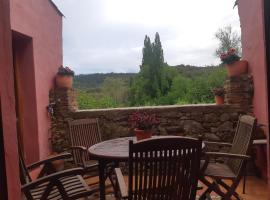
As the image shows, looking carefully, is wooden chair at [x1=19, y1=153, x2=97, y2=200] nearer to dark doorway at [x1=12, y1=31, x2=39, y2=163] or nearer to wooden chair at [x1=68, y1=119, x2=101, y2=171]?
wooden chair at [x1=68, y1=119, x2=101, y2=171]

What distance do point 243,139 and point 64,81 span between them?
3.15m

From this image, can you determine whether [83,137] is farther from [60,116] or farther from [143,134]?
[143,134]

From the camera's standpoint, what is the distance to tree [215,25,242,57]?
1161 centimetres

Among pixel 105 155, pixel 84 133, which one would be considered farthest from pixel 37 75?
pixel 105 155

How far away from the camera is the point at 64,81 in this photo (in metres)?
5.32

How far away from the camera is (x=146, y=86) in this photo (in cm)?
989

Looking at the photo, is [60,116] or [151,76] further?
[151,76]

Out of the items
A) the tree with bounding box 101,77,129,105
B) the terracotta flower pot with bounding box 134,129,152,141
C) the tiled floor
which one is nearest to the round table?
the terracotta flower pot with bounding box 134,129,152,141

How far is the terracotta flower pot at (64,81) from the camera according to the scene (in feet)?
17.4

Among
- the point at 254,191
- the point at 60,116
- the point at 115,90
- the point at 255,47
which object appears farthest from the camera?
the point at 115,90

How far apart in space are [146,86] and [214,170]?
6.69 m

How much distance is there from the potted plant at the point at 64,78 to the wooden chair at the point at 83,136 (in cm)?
111

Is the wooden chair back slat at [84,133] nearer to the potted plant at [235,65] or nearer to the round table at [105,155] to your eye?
the round table at [105,155]

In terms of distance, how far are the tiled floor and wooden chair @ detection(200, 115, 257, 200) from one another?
23.8 inches
